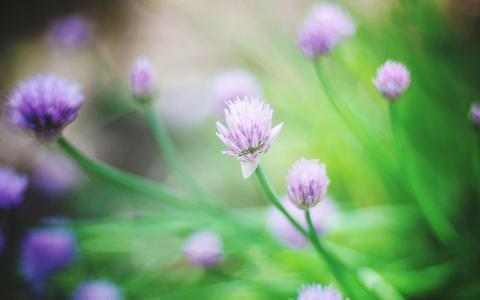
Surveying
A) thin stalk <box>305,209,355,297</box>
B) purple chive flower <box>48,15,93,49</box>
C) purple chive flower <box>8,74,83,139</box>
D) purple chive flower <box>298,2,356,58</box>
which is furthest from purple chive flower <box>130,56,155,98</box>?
purple chive flower <box>48,15,93,49</box>

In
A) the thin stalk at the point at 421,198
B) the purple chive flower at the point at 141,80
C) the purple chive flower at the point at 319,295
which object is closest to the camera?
the purple chive flower at the point at 319,295

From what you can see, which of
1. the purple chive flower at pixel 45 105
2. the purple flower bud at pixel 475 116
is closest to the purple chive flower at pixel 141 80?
the purple chive flower at pixel 45 105

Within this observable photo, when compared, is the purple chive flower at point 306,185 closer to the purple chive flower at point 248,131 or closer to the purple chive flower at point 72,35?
the purple chive flower at point 248,131

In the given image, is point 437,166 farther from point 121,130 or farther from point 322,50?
point 121,130

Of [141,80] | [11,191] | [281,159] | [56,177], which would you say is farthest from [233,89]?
[56,177]

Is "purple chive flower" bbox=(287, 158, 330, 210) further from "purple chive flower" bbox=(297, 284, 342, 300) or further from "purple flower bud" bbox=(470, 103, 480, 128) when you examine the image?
"purple flower bud" bbox=(470, 103, 480, 128)
